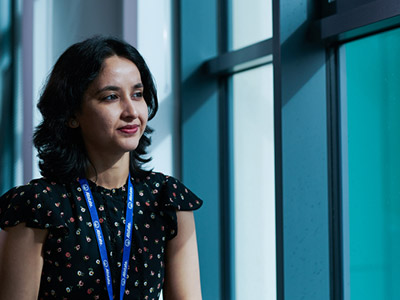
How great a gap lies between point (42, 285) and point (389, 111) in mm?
1167

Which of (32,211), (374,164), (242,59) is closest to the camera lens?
(32,211)

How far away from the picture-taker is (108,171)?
5.44ft

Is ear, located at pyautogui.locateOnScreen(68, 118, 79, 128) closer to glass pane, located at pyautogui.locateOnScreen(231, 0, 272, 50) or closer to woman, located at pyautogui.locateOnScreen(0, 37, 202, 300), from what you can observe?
woman, located at pyautogui.locateOnScreen(0, 37, 202, 300)

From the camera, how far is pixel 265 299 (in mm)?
2473

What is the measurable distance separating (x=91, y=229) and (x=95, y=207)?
0.07 meters

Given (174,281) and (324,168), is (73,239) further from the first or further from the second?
(324,168)

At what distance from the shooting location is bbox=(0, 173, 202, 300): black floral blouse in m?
1.54

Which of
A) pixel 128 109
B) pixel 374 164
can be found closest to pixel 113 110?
pixel 128 109

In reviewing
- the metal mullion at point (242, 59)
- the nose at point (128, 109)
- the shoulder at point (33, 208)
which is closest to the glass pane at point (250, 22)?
the metal mullion at point (242, 59)

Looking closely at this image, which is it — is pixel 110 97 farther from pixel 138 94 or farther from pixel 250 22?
pixel 250 22

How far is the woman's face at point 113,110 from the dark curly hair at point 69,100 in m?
0.03

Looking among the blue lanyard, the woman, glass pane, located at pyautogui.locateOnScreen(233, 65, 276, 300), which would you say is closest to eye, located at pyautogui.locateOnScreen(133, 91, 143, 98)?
the woman

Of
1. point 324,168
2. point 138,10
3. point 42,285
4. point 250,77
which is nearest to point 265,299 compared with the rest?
point 324,168

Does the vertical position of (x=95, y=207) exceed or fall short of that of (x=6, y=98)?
it falls short
